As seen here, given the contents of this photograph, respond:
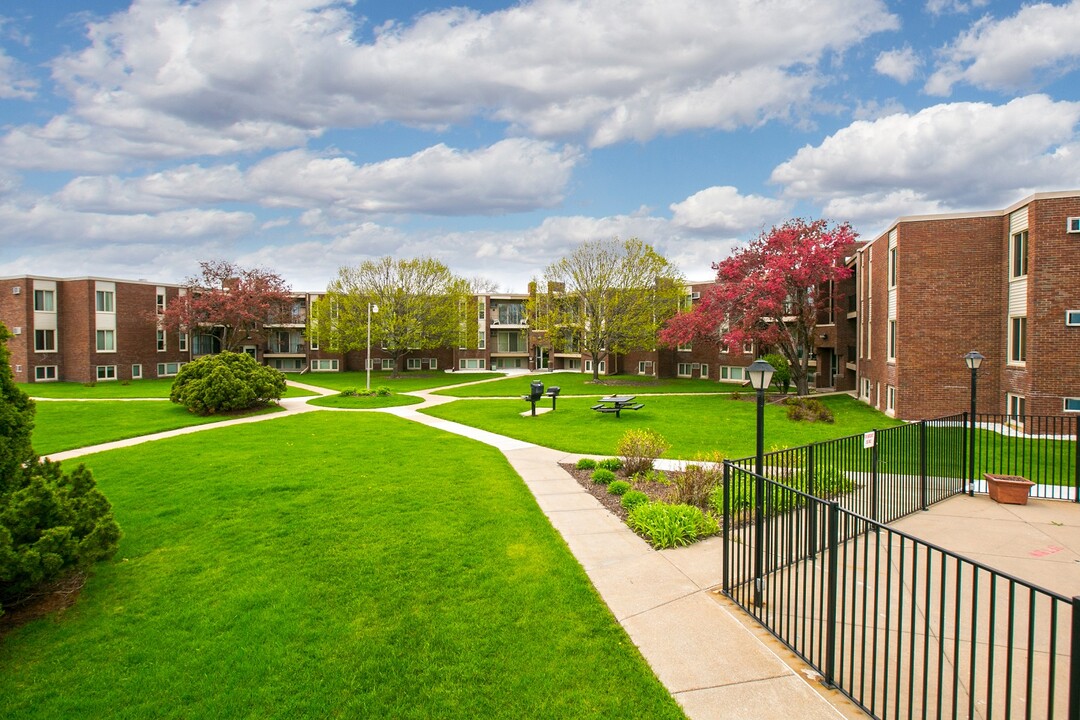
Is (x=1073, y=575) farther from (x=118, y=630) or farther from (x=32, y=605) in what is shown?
(x=32, y=605)

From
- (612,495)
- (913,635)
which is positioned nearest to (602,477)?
(612,495)

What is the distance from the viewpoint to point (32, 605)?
621 centimetres

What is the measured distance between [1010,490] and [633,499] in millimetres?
5899

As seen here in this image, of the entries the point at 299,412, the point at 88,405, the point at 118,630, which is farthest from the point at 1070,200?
the point at 88,405

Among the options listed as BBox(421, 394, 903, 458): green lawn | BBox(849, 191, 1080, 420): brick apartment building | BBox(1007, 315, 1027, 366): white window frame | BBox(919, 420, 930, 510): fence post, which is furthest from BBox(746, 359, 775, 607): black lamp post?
BBox(1007, 315, 1027, 366): white window frame

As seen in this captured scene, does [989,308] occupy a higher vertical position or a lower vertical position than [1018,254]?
lower

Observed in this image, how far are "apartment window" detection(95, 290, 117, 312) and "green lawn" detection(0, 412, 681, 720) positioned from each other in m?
40.0

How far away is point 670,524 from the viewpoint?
314 inches

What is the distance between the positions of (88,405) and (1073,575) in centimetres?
3247

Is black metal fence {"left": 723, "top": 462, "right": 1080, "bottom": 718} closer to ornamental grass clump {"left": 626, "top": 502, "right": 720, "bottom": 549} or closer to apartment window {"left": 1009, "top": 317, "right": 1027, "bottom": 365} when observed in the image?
ornamental grass clump {"left": 626, "top": 502, "right": 720, "bottom": 549}

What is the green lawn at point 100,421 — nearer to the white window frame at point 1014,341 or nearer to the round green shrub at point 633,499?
the round green shrub at point 633,499

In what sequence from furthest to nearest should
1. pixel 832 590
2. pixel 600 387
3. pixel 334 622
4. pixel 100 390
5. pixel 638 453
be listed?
pixel 600 387
pixel 100 390
pixel 638 453
pixel 334 622
pixel 832 590

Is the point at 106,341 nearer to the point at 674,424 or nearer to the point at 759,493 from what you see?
the point at 674,424

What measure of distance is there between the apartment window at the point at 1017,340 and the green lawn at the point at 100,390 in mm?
29311
